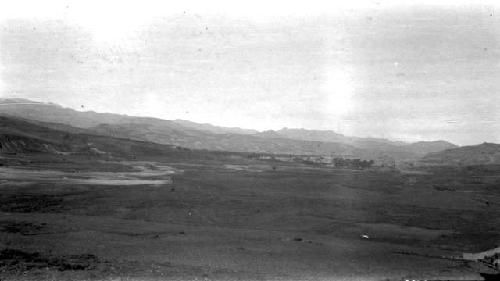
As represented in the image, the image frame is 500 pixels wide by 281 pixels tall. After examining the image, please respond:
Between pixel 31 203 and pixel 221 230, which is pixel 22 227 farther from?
pixel 221 230

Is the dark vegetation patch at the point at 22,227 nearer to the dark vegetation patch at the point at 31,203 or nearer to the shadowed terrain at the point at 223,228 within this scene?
the shadowed terrain at the point at 223,228

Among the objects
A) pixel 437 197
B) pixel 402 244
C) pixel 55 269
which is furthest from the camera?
pixel 437 197

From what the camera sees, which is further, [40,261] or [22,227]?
[22,227]

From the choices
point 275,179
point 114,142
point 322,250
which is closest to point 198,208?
point 322,250

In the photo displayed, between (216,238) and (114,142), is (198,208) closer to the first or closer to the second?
(216,238)

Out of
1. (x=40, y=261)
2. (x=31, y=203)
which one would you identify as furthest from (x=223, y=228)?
(x=31, y=203)
